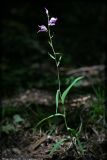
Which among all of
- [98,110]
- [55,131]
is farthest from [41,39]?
[55,131]

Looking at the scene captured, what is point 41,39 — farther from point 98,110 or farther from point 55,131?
point 55,131

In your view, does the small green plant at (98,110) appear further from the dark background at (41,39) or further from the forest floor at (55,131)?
the dark background at (41,39)

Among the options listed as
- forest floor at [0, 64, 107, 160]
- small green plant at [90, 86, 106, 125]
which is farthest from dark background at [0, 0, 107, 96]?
small green plant at [90, 86, 106, 125]

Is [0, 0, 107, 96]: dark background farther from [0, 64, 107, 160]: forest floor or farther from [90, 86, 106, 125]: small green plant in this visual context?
[90, 86, 106, 125]: small green plant

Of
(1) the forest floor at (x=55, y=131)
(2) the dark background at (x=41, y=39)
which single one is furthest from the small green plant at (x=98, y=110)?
(2) the dark background at (x=41, y=39)

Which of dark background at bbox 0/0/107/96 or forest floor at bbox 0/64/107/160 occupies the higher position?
dark background at bbox 0/0/107/96

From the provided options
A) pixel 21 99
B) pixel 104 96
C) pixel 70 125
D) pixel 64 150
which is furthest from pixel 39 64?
pixel 64 150
